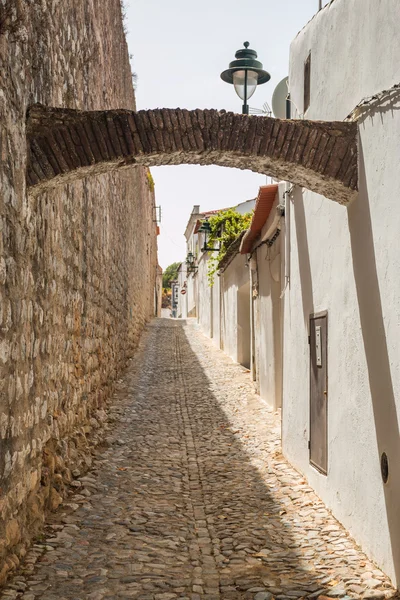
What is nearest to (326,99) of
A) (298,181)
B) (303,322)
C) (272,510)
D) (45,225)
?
(298,181)

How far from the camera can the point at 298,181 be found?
479 centimetres

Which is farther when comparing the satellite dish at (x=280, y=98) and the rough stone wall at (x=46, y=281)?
the satellite dish at (x=280, y=98)

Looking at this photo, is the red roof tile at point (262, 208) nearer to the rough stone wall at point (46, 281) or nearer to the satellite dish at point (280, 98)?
the satellite dish at point (280, 98)

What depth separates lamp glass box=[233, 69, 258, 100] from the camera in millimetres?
6773

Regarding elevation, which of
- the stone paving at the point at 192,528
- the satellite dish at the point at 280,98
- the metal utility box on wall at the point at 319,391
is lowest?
the stone paving at the point at 192,528

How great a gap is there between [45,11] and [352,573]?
410cm

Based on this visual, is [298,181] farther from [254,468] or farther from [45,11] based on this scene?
[254,468]

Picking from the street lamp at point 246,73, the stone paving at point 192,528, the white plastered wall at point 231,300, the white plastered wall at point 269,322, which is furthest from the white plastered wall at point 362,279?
the white plastered wall at point 231,300

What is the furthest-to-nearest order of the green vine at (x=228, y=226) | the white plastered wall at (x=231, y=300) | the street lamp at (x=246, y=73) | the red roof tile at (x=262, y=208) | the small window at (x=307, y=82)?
1. the green vine at (x=228, y=226)
2. the white plastered wall at (x=231, y=300)
3. the red roof tile at (x=262, y=208)
4. the street lamp at (x=246, y=73)
5. the small window at (x=307, y=82)

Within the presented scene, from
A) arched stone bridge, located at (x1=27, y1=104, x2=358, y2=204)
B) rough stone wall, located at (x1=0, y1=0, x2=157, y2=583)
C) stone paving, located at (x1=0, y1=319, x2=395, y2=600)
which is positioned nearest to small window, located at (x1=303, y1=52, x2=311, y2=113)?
arched stone bridge, located at (x1=27, y1=104, x2=358, y2=204)

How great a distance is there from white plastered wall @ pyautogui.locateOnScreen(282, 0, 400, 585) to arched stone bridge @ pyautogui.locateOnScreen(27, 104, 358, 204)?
21 cm

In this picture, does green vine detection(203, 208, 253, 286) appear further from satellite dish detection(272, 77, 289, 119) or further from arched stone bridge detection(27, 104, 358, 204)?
arched stone bridge detection(27, 104, 358, 204)

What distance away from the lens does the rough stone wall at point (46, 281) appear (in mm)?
3734

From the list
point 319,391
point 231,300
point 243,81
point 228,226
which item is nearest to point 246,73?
point 243,81
